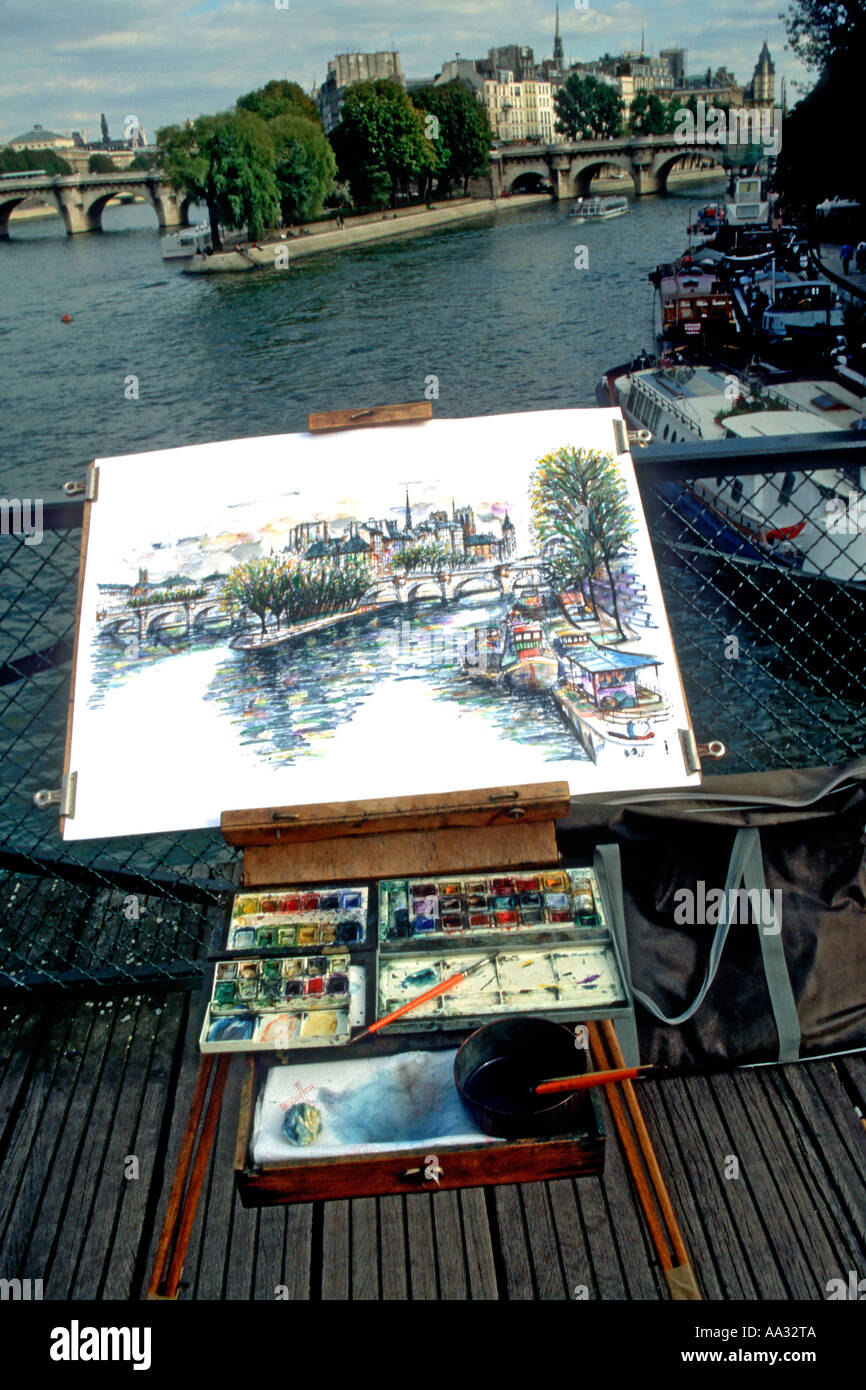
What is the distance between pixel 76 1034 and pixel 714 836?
2.46 meters

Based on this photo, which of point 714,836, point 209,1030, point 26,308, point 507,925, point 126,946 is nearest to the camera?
point 209,1030

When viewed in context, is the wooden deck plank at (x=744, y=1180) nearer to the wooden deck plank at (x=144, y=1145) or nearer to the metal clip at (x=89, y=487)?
the wooden deck plank at (x=144, y=1145)

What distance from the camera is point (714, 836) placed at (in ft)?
11.1

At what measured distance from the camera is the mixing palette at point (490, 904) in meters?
3.15

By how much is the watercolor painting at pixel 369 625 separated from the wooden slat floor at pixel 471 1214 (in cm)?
105

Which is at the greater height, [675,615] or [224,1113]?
[224,1113]

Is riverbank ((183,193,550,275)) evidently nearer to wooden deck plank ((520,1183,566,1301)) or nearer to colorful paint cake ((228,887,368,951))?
colorful paint cake ((228,887,368,951))

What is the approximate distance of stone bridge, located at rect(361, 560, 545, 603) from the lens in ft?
11.9

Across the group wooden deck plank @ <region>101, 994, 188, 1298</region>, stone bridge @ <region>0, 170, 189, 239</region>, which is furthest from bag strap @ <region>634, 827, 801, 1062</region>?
stone bridge @ <region>0, 170, 189, 239</region>

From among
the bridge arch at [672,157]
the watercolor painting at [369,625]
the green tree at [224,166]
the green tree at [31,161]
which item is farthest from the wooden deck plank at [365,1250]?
the green tree at [31,161]

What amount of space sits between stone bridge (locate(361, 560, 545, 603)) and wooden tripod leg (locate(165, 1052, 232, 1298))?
164cm

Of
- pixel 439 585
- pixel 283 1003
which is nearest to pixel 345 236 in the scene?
pixel 439 585

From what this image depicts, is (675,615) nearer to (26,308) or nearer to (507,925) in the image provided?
(507,925)

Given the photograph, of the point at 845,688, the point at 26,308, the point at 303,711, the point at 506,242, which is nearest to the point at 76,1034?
→ the point at 303,711
